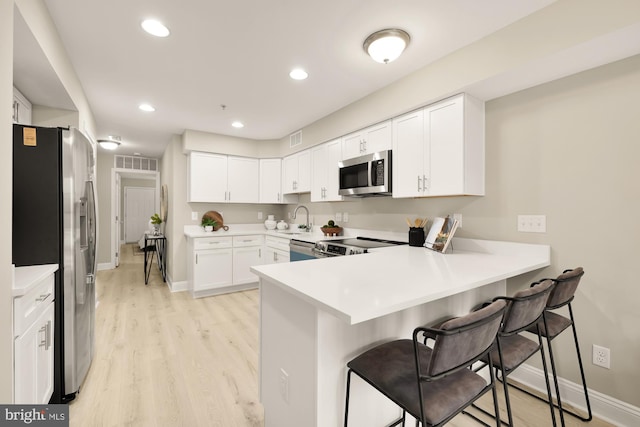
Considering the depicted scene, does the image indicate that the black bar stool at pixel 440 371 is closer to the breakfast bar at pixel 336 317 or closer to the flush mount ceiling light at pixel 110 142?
the breakfast bar at pixel 336 317

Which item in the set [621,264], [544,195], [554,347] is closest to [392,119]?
→ [544,195]

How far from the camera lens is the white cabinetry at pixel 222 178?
175 inches

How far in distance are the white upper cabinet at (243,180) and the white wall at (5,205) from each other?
344cm

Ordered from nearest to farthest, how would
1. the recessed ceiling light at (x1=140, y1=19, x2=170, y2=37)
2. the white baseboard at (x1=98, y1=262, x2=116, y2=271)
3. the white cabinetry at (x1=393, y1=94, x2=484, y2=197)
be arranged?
the recessed ceiling light at (x1=140, y1=19, x2=170, y2=37) → the white cabinetry at (x1=393, y1=94, x2=484, y2=197) → the white baseboard at (x1=98, y1=262, x2=116, y2=271)

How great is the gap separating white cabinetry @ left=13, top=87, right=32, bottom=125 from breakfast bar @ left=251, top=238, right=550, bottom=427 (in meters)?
2.31

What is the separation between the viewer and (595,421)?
1.76 m

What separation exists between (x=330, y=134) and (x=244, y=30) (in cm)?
178

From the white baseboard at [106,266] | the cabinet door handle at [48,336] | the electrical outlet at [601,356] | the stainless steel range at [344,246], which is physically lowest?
the white baseboard at [106,266]

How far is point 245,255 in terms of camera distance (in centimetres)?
454

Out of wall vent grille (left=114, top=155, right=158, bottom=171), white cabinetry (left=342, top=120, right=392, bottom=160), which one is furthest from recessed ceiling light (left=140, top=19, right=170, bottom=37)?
wall vent grille (left=114, top=155, right=158, bottom=171)

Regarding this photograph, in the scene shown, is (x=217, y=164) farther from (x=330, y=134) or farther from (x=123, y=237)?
(x=123, y=237)

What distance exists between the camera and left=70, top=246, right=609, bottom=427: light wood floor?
1.79 m

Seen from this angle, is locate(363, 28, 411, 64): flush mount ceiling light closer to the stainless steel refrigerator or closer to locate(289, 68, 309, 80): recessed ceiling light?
locate(289, 68, 309, 80): recessed ceiling light

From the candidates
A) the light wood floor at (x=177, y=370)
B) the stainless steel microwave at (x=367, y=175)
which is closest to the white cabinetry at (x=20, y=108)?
the light wood floor at (x=177, y=370)
